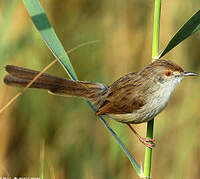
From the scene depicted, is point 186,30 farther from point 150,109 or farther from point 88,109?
point 88,109

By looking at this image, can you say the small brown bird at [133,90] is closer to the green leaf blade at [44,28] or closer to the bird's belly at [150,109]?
the bird's belly at [150,109]

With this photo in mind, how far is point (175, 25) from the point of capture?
4766 mm

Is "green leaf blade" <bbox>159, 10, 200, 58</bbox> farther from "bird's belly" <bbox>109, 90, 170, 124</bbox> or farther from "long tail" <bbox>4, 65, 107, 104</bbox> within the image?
"long tail" <bbox>4, 65, 107, 104</bbox>

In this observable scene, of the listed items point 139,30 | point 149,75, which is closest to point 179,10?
point 139,30

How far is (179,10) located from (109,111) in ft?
6.99

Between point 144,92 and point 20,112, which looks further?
point 20,112

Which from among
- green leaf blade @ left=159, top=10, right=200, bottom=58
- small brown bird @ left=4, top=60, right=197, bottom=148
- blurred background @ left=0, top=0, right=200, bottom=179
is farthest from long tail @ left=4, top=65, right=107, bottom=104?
blurred background @ left=0, top=0, right=200, bottom=179

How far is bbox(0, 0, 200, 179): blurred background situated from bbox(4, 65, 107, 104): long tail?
987mm

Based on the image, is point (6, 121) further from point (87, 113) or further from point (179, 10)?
point (179, 10)

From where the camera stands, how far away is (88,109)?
4746 millimetres

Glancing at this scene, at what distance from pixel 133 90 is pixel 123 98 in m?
0.10

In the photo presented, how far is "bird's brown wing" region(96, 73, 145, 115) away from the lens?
119 inches

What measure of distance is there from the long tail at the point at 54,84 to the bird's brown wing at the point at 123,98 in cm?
16

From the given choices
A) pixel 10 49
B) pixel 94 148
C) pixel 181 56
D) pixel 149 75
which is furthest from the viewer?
pixel 181 56
